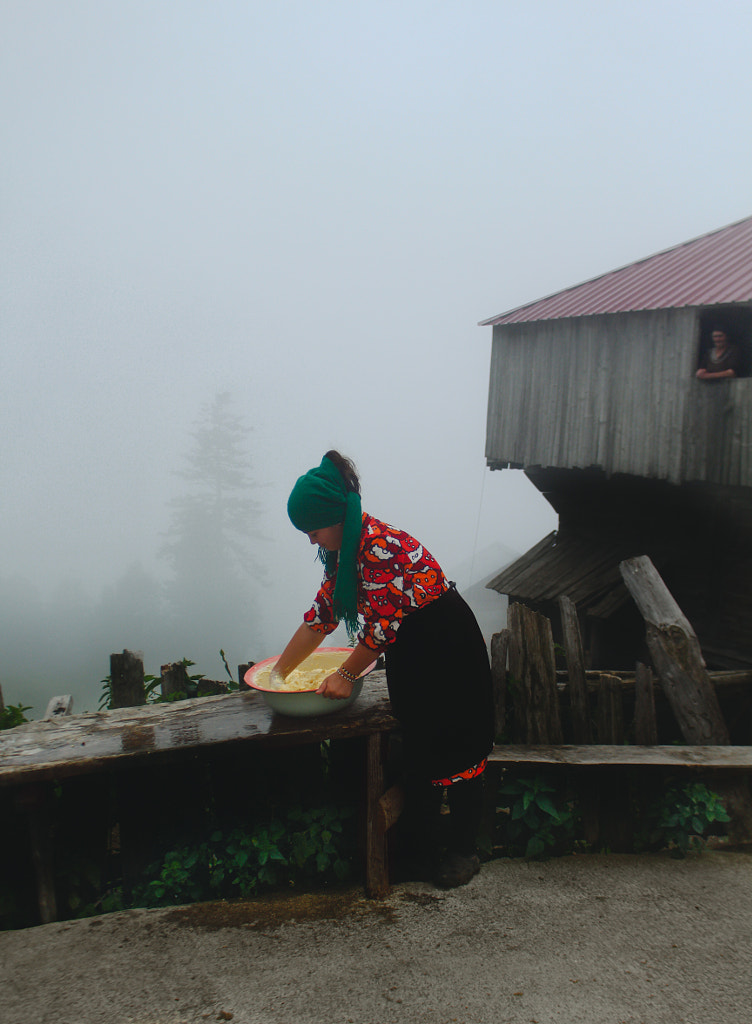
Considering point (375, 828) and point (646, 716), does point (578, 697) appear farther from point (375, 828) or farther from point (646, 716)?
point (375, 828)

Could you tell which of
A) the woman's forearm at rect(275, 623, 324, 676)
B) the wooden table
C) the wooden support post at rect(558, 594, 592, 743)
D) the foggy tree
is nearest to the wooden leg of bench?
the wooden table

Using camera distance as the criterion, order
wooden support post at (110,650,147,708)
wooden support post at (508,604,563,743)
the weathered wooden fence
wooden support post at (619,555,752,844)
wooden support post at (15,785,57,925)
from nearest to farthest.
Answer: wooden support post at (15,785,57,925) → the weathered wooden fence → wooden support post at (508,604,563,743) → wooden support post at (619,555,752,844) → wooden support post at (110,650,147,708)

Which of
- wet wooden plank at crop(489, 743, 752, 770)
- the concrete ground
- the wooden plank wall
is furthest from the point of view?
the wooden plank wall

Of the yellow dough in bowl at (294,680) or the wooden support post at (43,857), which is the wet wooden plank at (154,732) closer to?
the yellow dough in bowl at (294,680)

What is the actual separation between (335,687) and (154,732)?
97 cm

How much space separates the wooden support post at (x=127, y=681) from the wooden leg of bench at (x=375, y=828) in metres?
2.12

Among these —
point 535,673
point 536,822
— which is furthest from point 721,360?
point 536,822

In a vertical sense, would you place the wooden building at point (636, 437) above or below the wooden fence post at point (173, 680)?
above

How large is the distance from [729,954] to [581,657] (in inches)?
70.5

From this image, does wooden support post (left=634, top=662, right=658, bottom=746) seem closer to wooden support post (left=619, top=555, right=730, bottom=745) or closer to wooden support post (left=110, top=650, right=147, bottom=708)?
wooden support post (left=619, top=555, right=730, bottom=745)

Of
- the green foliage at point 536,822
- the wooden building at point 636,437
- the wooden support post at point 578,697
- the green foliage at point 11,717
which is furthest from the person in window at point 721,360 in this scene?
the green foliage at point 11,717

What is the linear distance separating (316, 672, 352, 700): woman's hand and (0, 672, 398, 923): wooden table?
16 centimetres

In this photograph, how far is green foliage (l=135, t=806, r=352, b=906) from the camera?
140 inches

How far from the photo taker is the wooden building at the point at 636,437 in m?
11.1
